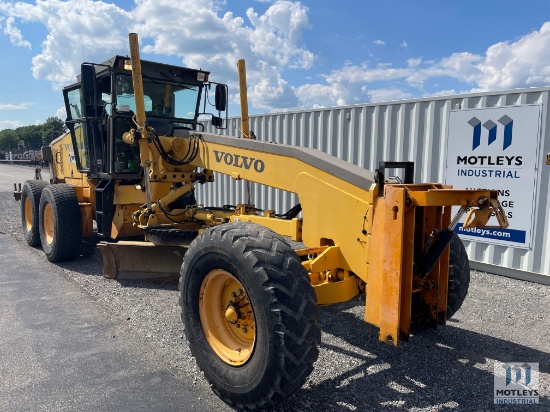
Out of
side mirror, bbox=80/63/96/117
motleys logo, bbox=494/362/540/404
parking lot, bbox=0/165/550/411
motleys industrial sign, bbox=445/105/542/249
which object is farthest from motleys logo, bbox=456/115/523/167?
side mirror, bbox=80/63/96/117

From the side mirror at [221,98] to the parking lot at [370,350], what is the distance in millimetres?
2555

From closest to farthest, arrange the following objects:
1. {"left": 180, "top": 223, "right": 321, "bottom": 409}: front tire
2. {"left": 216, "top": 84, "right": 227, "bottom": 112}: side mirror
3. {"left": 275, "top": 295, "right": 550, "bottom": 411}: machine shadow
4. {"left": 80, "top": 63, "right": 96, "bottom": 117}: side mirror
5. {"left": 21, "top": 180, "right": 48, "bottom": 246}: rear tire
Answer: {"left": 180, "top": 223, "right": 321, "bottom": 409}: front tire → {"left": 275, "top": 295, "right": 550, "bottom": 411}: machine shadow → {"left": 80, "top": 63, "right": 96, "bottom": 117}: side mirror → {"left": 216, "top": 84, "right": 227, "bottom": 112}: side mirror → {"left": 21, "top": 180, "right": 48, "bottom": 246}: rear tire

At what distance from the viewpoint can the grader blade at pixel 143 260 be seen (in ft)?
17.7

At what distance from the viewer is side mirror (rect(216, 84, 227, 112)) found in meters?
6.12

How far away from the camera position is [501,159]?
6469mm

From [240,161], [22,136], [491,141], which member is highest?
[22,136]

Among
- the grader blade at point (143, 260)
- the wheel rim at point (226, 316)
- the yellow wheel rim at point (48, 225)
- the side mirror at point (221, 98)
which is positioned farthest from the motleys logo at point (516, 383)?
the yellow wheel rim at point (48, 225)

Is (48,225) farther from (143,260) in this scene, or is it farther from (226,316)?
(226,316)

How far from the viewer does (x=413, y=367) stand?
3584 mm

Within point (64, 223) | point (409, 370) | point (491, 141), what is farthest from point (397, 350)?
point (64, 223)

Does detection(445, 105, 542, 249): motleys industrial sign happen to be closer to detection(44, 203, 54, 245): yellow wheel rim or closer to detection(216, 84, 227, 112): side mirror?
detection(216, 84, 227, 112): side mirror

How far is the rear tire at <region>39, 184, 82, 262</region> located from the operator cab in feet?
1.65

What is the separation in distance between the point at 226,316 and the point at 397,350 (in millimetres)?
1664

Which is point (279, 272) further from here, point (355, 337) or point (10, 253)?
point (10, 253)
